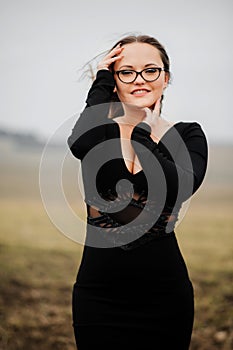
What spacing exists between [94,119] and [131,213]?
9.8 inches

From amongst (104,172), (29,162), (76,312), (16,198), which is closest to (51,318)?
(16,198)

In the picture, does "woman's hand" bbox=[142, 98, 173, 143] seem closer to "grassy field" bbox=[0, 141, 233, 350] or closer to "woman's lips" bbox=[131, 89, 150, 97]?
"woman's lips" bbox=[131, 89, 150, 97]

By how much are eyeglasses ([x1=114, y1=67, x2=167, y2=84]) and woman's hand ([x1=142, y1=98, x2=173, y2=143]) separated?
0.06 meters

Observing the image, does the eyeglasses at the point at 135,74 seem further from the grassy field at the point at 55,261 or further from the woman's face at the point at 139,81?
the grassy field at the point at 55,261

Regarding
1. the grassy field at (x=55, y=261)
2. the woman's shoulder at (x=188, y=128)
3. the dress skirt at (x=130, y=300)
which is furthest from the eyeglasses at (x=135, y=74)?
the grassy field at (x=55, y=261)

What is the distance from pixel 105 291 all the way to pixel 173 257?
19 cm

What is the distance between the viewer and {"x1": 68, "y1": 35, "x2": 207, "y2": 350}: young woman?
1.23 metres

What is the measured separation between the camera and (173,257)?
51.8 inches

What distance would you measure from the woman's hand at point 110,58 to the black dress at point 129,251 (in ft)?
0.13

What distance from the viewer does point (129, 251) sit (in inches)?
50.6

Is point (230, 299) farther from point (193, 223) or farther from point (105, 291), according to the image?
point (105, 291)

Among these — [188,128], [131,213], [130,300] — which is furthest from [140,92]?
[130,300]

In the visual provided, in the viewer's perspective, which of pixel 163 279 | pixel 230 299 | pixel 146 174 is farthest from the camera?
pixel 230 299

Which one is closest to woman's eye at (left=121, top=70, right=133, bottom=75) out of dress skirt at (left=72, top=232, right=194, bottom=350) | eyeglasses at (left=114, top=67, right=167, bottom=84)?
eyeglasses at (left=114, top=67, right=167, bottom=84)
